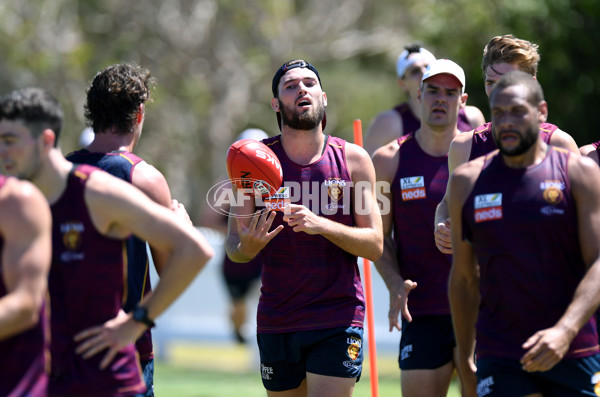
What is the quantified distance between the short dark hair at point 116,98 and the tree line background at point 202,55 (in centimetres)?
2235

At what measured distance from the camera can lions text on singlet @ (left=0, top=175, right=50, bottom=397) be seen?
3945 millimetres

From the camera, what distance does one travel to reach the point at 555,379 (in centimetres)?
455

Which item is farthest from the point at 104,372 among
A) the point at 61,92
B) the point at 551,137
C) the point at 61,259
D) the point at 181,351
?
the point at 61,92

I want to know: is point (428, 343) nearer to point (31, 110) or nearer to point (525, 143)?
point (525, 143)

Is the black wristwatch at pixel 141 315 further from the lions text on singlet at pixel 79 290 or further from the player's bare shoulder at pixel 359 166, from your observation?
the player's bare shoulder at pixel 359 166

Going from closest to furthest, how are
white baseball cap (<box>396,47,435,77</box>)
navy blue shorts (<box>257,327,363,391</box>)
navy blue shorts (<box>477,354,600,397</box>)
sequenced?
navy blue shorts (<box>477,354,600,397</box>) < navy blue shorts (<box>257,327,363,391</box>) < white baseball cap (<box>396,47,435,77</box>)

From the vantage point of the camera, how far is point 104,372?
4336mm

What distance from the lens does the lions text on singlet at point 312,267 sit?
6.00m

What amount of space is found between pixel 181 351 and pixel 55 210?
10.1 meters

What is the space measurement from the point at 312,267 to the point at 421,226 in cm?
116

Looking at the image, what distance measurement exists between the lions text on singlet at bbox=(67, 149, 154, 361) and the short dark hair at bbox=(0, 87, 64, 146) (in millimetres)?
1128

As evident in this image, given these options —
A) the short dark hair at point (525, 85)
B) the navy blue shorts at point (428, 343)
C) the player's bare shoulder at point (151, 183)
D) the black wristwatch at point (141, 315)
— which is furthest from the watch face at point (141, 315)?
the navy blue shorts at point (428, 343)

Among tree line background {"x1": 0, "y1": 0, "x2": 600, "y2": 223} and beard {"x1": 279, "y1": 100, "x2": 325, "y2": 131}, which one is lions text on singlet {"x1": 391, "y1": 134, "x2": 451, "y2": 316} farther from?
tree line background {"x1": 0, "y1": 0, "x2": 600, "y2": 223}

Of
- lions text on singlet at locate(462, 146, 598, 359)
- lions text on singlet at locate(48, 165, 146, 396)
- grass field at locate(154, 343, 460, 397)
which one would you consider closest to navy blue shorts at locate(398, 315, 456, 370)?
lions text on singlet at locate(462, 146, 598, 359)
